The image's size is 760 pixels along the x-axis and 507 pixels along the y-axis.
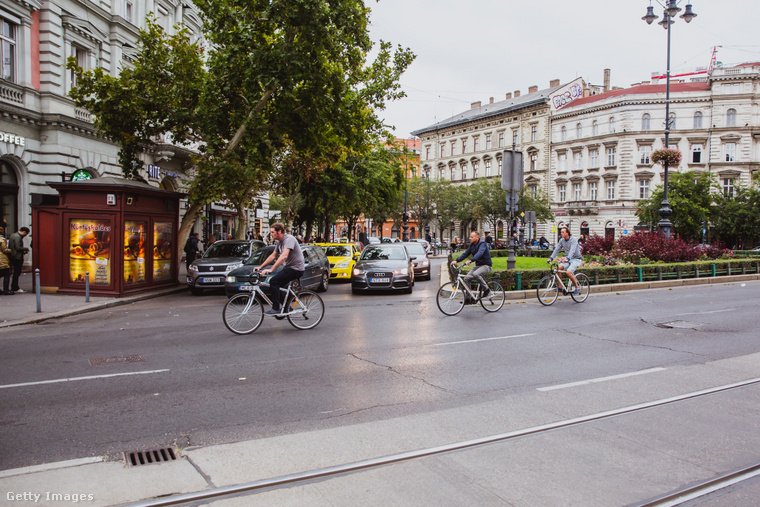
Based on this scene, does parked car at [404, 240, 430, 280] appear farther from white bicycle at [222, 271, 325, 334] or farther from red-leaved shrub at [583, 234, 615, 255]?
white bicycle at [222, 271, 325, 334]

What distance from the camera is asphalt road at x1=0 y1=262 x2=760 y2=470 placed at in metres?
5.09

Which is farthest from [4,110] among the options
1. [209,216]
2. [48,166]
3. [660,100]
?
[660,100]

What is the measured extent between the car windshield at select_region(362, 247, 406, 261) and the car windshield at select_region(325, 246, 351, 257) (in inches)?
157

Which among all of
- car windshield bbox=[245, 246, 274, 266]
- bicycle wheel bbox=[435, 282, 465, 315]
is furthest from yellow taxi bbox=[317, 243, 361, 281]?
bicycle wheel bbox=[435, 282, 465, 315]

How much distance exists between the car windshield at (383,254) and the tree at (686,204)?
120 ft

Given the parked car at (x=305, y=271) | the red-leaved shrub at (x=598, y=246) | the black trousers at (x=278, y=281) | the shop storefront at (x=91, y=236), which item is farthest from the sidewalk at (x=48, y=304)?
the red-leaved shrub at (x=598, y=246)

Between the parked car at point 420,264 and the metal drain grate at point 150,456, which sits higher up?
the parked car at point 420,264

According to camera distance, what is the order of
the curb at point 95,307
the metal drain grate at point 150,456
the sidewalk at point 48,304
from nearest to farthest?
the metal drain grate at point 150,456 < the curb at point 95,307 < the sidewalk at point 48,304

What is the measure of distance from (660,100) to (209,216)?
46.5 metres

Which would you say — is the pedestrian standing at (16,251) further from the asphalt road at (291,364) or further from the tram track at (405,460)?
the tram track at (405,460)

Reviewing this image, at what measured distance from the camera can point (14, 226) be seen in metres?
20.4

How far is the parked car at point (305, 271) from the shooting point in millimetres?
15047

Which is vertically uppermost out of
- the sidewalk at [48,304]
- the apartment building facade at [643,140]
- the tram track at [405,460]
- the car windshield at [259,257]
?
the apartment building facade at [643,140]

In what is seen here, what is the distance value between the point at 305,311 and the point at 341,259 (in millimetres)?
12029
